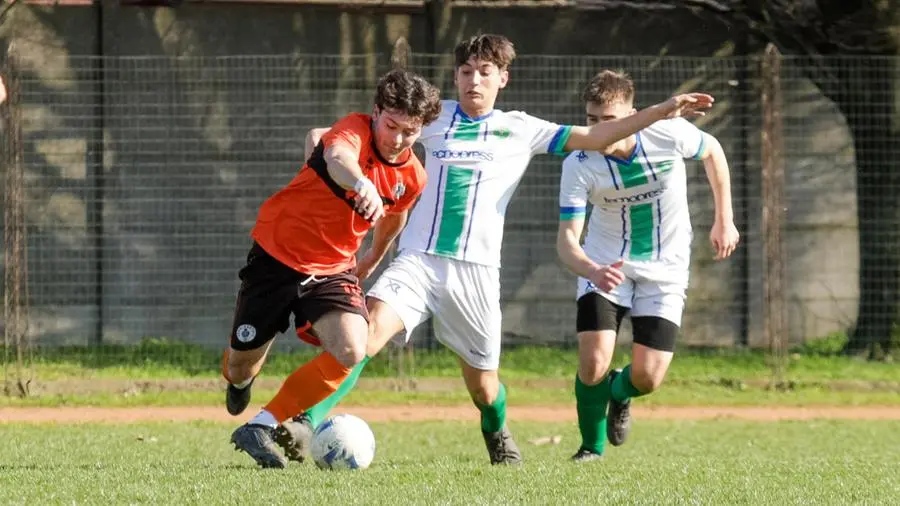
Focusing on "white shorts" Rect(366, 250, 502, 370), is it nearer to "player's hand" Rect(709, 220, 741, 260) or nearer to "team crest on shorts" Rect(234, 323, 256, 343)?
"team crest on shorts" Rect(234, 323, 256, 343)

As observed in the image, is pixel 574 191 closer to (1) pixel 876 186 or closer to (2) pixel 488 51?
(2) pixel 488 51

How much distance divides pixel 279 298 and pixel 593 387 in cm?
197

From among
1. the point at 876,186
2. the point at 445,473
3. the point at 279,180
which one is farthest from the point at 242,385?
the point at 876,186

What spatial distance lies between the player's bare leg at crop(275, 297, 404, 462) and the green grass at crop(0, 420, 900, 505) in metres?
0.14

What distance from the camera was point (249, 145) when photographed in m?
13.7

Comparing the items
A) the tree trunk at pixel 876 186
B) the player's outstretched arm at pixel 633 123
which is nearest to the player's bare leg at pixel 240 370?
the player's outstretched arm at pixel 633 123

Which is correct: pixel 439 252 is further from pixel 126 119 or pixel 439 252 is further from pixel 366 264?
pixel 126 119

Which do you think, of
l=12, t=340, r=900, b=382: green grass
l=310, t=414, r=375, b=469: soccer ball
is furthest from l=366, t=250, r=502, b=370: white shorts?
l=12, t=340, r=900, b=382: green grass

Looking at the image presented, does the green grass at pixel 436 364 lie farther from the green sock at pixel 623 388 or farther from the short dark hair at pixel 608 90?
the short dark hair at pixel 608 90

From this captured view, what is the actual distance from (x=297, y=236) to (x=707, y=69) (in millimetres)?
7918

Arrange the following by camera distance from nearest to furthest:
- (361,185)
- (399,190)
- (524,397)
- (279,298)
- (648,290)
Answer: (361,185)
(279,298)
(399,190)
(648,290)
(524,397)

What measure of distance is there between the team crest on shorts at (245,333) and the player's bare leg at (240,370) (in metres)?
0.12

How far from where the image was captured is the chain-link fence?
518 inches

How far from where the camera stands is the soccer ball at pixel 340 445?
21.9ft
